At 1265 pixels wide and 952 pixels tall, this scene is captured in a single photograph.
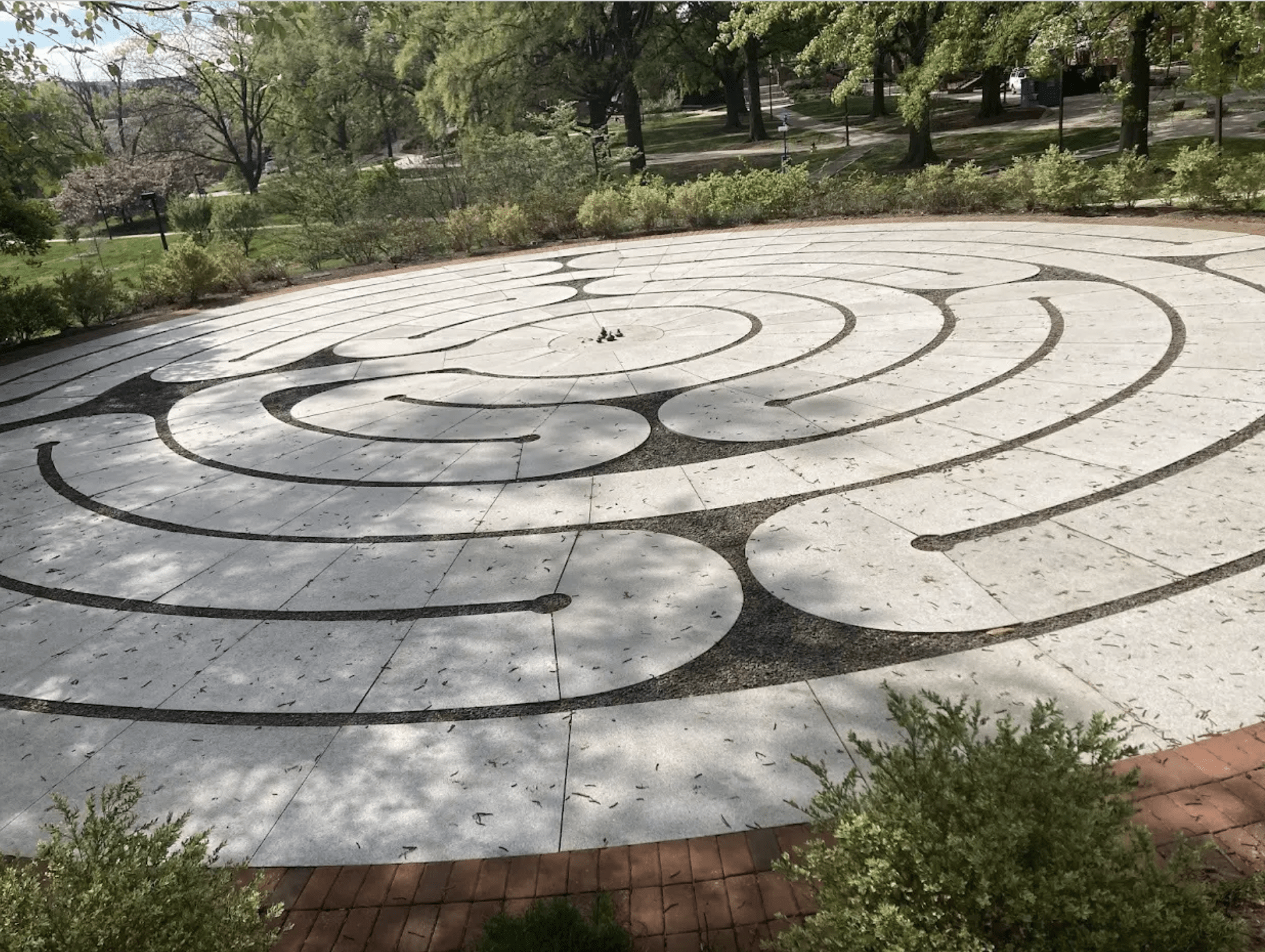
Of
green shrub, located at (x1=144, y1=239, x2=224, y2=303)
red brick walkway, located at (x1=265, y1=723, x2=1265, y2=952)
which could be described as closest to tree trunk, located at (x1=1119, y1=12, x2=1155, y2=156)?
red brick walkway, located at (x1=265, y1=723, x2=1265, y2=952)

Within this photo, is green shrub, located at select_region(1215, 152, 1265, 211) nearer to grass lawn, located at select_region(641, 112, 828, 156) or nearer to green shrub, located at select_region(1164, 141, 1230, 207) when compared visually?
green shrub, located at select_region(1164, 141, 1230, 207)

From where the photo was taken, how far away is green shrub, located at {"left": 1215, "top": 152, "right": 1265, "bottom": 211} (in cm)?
1503

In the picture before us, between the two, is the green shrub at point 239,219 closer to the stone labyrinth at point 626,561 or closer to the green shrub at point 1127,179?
the stone labyrinth at point 626,561

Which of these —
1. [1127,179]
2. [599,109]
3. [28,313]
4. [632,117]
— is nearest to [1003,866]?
[1127,179]

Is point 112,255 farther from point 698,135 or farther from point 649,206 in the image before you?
point 649,206

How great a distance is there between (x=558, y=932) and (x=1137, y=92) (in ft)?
76.0

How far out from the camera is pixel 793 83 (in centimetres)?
8275

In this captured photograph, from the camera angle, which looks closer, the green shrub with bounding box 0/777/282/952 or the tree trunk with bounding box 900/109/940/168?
the green shrub with bounding box 0/777/282/952

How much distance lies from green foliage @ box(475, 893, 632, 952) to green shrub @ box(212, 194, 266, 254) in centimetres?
3562

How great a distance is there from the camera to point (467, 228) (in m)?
23.1

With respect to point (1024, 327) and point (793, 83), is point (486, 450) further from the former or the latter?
point (793, 83)

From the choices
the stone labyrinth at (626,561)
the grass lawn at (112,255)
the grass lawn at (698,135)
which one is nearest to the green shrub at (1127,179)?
the stone labyrinth at (626,561)

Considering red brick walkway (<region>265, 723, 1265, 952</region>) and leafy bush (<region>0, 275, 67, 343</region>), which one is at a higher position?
leafy bush (<region>0, 275, 67, 343</region>)

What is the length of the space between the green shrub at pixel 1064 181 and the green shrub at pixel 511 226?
11585 millimetres
